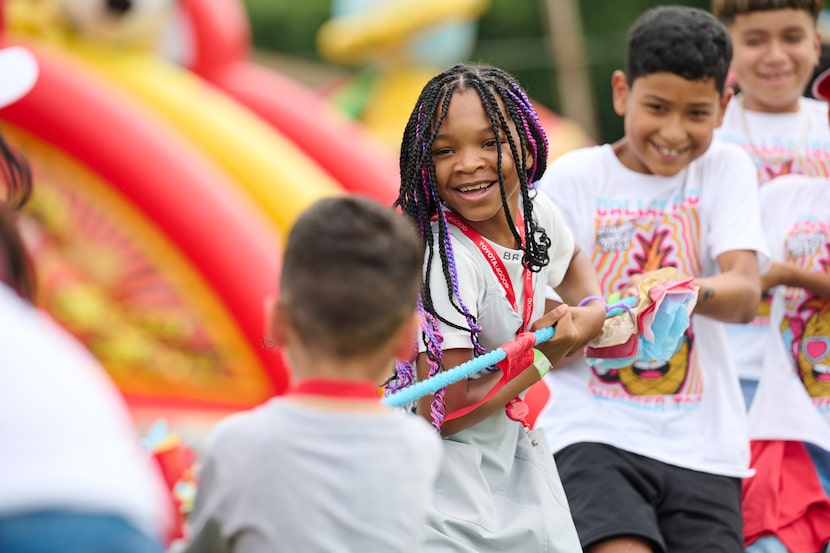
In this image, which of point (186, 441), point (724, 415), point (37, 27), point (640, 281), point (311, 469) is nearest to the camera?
point (311, 469)

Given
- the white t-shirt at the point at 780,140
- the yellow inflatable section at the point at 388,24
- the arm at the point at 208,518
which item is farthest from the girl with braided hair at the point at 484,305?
the yellow inflatable section at the point at 388,24

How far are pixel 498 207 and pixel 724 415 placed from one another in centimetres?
80

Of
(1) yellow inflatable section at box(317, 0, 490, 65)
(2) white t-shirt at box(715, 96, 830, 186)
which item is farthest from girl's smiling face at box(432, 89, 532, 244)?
(1) yellow inflatable section at box(317, 0, 490, 65)

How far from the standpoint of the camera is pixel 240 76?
7.30m

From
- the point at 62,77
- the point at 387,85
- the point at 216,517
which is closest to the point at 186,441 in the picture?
the point at 62,77

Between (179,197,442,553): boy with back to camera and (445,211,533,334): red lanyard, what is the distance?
0.54 m

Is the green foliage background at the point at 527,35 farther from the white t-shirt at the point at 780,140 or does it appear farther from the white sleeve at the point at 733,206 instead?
the white sleeve at the point at 733,206

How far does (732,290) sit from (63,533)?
1702 mm

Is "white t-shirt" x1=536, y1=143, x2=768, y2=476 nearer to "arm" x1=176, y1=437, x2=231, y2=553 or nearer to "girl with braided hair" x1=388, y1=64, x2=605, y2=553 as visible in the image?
"girl with braided hair" x1=388, y1=64, x2=605, y2=553

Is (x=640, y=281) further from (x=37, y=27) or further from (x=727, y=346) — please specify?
(x=37, y=27)

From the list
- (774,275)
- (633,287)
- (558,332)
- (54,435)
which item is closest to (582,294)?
(633,287)

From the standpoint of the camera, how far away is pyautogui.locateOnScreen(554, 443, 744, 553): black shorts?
2445 mm

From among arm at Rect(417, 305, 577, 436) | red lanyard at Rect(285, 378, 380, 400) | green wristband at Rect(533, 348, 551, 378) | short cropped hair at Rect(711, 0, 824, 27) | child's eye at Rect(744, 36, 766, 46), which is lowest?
arm at Rect(417, 305, 577, 436)

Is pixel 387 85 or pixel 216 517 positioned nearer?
pixel 216 517
